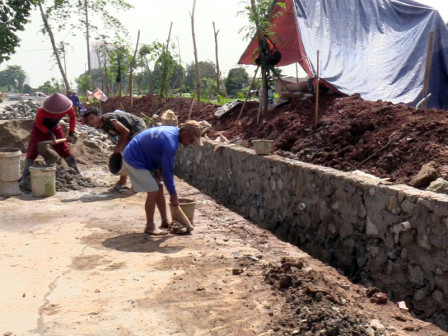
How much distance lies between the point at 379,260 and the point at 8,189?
572 cm

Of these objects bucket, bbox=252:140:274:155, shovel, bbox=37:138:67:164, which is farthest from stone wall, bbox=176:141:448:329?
shovel, bbox=37:138:67:164

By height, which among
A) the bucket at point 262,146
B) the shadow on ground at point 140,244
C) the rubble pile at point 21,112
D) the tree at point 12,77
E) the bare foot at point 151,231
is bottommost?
the shadow on ground at point 140,244

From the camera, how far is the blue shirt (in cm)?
567

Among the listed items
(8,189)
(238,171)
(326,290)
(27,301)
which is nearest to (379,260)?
(326,290)

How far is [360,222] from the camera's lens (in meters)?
5.30

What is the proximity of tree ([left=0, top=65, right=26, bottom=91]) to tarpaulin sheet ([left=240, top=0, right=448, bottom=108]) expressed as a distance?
99531 mm

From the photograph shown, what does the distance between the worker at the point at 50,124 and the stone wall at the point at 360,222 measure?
114 inches

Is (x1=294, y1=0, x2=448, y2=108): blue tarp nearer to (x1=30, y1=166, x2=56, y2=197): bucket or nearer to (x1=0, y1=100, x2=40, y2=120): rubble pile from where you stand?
(x1=30, y1=166, x2=56, y2=197): bucket

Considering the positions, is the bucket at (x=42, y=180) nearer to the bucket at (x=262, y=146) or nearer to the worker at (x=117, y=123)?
the worker at (x=117, y=123)

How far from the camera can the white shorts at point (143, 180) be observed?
233 inches

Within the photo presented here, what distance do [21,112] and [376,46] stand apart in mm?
11558

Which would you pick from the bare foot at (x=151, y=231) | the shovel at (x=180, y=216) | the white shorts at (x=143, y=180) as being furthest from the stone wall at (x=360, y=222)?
the white shorts at (x=143, y=180)

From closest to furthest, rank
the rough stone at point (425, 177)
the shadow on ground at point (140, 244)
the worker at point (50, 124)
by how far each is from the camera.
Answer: the rough stone at point (425, 177)
the shadow on ground at point (140, 244)
the worker at point (50, 124)

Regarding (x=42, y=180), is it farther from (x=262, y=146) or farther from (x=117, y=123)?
(x=262, y=146)
